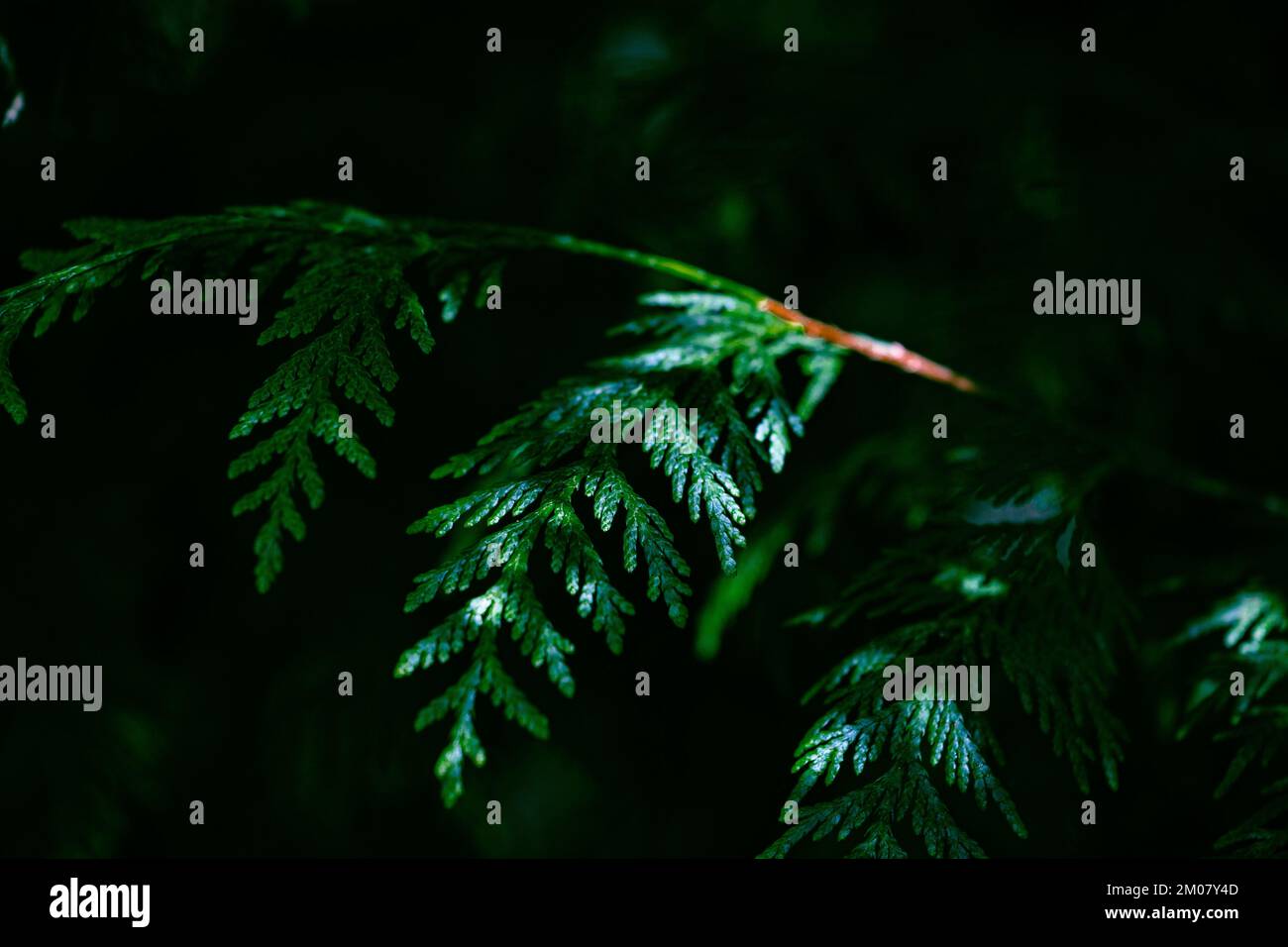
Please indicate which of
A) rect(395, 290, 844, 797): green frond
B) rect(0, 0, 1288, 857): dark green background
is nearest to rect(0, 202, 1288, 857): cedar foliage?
rect(395, 290, 844, 797): green frond

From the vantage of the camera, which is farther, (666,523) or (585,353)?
(585,353)

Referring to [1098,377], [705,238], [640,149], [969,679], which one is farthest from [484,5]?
[969,679]

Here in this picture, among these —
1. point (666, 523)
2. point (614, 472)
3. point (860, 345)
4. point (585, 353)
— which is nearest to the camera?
point (614, 472)

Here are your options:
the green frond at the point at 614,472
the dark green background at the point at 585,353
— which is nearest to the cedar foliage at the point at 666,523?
the green frond at the point at 614,472

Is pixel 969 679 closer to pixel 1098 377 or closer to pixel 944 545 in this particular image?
pixel 944 545

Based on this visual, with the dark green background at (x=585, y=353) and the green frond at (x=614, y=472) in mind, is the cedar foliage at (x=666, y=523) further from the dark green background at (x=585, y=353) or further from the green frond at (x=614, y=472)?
the dark green background at (x=585, y=353)

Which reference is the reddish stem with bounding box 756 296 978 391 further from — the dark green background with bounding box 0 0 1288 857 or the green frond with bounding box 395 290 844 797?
the dark green background with bounding box 0 0 1288 857

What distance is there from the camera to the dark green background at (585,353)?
9.18 ft

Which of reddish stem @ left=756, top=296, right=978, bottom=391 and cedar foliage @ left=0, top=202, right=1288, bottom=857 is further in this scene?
reddish stem @ left=756, top=296, right=978, bottom=391

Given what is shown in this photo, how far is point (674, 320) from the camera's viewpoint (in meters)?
1.97

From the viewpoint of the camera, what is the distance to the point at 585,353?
3.03 m

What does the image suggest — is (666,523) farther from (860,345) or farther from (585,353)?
(585,353)

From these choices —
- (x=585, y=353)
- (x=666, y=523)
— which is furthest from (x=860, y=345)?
(x=585, y=353)

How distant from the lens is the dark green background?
2.80m
